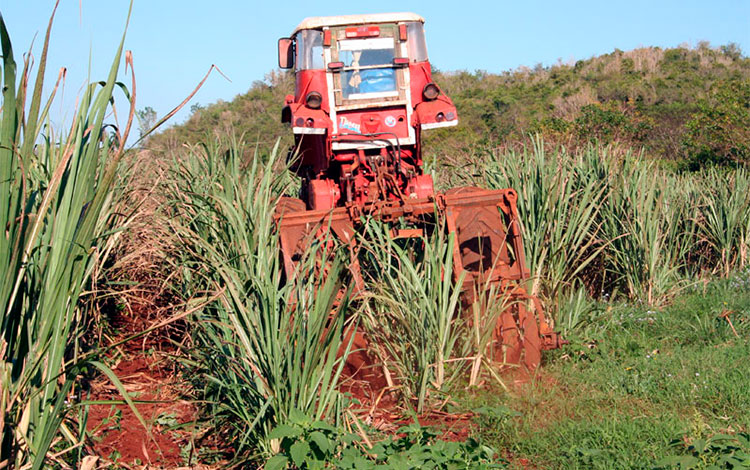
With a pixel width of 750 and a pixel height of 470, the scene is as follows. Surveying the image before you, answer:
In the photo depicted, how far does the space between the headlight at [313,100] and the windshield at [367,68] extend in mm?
291

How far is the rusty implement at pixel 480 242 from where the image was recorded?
5203mm

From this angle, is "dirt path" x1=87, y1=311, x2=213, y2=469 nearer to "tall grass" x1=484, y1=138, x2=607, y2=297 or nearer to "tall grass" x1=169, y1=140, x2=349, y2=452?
"tall grass" x1=169, y1=140, x2=349, y2=452

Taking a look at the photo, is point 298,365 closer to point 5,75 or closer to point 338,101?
point 5,75

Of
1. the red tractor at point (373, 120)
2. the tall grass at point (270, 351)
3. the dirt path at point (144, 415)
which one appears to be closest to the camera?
the tall grass at point (270, 351)

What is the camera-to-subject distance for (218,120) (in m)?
35.7

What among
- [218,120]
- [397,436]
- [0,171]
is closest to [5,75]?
[0,171]

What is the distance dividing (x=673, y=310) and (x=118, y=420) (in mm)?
4854

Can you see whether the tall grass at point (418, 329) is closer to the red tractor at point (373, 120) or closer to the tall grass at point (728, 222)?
the red tractor at point (373, 120)

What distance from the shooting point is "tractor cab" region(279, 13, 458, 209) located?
6.97m

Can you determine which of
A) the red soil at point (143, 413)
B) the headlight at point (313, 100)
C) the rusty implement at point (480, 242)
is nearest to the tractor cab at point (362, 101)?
the headlight at point (313, 100)

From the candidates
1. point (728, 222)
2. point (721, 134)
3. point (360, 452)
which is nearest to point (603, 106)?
point (721, 134)

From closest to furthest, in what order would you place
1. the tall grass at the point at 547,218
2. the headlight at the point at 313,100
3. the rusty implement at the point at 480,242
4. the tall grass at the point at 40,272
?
the tall grass at the point at 40,272
the rusty implement at the point at 480,242
the tall grass at the point at 547,218
the headlight at the point at 313,100

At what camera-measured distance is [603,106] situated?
2331 cm

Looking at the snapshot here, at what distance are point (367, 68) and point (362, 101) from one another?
1.14 ft
